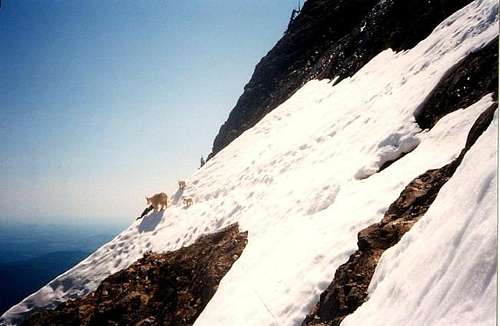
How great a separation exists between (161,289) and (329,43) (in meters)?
26.6

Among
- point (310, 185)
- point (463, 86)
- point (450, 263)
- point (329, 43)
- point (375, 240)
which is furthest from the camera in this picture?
point (329, 43)

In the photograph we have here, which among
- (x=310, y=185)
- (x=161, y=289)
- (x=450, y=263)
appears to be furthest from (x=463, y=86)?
(x=161, y=289)

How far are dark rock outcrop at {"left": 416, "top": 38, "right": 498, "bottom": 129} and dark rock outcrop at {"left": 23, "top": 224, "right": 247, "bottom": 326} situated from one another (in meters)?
6.95

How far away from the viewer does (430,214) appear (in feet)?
19.0

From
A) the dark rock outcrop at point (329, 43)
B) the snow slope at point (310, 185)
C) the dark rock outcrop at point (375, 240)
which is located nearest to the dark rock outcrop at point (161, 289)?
the snow slope at point (310, 185)

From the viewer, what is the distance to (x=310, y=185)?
11.8 metres

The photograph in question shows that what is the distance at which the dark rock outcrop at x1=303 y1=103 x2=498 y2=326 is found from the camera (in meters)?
6.11

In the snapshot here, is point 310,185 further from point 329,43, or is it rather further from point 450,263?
point 329,43

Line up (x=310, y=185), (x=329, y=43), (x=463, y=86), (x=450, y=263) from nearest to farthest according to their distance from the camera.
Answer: (x=450, y=263) → (x=463, y=86) → (x=310, y=185) → (x=329, y=43)

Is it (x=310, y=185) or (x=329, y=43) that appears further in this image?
(x=329, y=43)

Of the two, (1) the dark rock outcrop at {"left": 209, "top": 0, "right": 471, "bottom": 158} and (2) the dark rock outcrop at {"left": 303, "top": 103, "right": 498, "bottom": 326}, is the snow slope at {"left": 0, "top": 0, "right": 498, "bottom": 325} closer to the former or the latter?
(2) the dark rock outcrop at {"left": 303, "top": 103, "right": 498, "bottom": 326}

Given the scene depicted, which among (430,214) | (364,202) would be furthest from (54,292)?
(430,214)

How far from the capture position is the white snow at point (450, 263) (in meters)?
3.43

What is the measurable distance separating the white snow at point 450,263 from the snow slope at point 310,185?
0.98 feet
